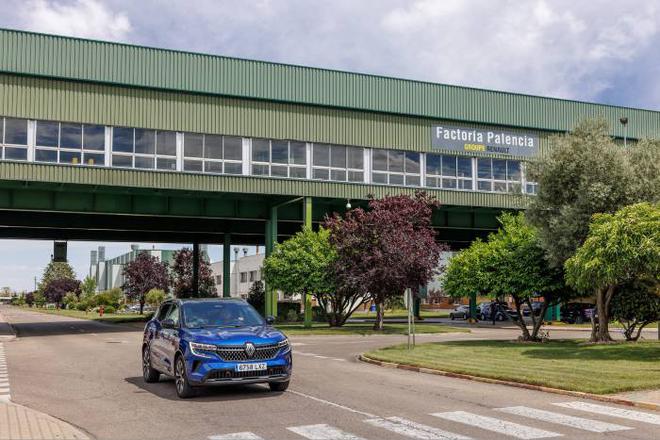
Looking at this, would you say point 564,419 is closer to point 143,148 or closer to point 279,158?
point 143,148

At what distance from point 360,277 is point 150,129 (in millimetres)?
13539

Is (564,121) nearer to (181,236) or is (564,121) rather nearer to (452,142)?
(452,142)

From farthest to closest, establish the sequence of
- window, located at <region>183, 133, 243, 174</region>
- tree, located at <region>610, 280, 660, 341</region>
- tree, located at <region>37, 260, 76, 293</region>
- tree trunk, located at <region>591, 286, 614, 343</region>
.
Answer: tree, located at <region>37, 260, 76, 293</region>, window, located at <region>183, 133, 243, 174</region>, tree, located at <region>610, 280, 660, 341</region>, tree trunk, located at <region>591, 286, 614, 343</region>

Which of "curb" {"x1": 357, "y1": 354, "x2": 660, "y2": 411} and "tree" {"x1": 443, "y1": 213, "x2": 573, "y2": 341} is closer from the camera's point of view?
"curb" {"x1": 357, "y1": 354, "x2": 660, "y2": 411}

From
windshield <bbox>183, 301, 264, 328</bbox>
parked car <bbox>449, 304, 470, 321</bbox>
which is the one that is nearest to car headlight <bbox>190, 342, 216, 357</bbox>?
windshield <bbox>183, 301, 264, 328</bbox>

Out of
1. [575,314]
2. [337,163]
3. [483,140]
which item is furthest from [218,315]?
[575,314]

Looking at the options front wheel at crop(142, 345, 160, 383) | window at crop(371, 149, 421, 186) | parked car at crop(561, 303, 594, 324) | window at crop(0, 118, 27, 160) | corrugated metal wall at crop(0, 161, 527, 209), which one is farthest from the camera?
parked car at crop(561, 303, 594, 324)

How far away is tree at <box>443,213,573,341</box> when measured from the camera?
84.5ft

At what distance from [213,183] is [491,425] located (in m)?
30.2

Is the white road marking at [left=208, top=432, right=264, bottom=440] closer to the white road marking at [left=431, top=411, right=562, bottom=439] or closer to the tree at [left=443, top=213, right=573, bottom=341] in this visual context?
the white road marking at [left=431, top=411, right=562, bottom=439]

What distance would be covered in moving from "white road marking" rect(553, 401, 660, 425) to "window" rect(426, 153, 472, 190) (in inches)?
1290

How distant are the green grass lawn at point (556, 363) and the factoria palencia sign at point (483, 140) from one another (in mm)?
21376

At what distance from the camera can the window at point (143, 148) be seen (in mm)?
36688

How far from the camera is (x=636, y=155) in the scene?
24.6 m
